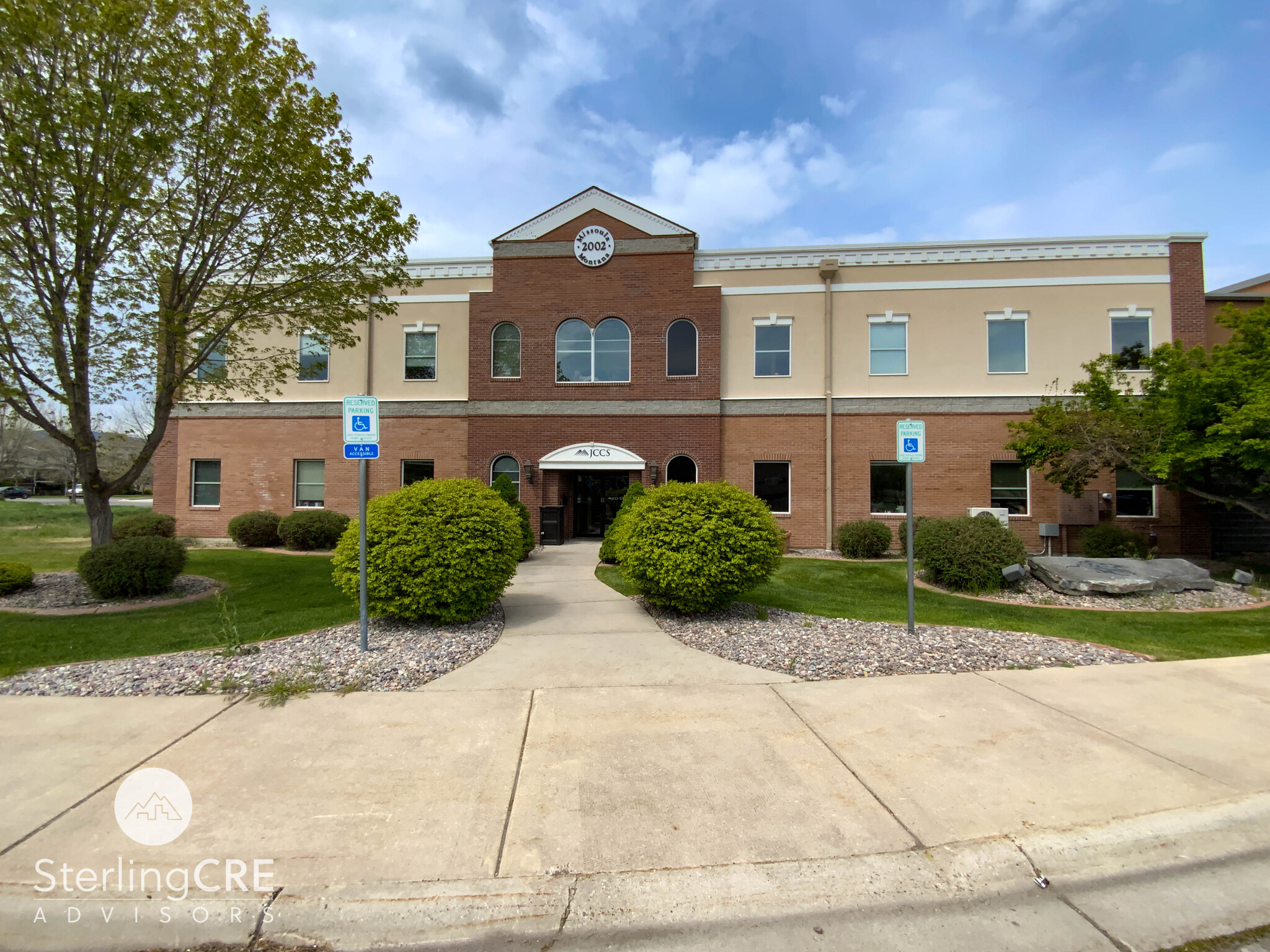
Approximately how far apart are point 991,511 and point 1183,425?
458 centimetres

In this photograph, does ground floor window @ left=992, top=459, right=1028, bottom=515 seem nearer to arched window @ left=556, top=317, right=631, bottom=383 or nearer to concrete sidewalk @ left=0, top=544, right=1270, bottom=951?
arched window @ left=556, top=317, right=631, bottom=383

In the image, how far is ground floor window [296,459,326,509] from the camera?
18562 millimetres

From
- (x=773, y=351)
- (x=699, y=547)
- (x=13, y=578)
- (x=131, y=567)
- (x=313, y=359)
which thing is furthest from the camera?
(x=313, y=359)

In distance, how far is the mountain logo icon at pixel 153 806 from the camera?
3.24 m

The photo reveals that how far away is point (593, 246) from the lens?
17312mm

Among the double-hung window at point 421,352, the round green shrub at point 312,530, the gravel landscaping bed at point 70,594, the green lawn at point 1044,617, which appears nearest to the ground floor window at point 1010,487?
the green lawn at point 1044,617

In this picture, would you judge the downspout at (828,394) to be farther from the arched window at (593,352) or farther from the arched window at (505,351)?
the arched window at (505,351)

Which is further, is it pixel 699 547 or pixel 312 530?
pixel 312 530

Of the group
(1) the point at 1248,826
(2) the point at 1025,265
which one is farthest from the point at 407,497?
(2) the point at 1025,265

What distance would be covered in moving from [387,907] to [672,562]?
17.1ft

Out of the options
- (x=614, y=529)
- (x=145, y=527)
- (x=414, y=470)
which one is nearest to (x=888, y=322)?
(x=614, y=529)

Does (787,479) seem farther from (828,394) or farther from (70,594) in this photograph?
(70,594)

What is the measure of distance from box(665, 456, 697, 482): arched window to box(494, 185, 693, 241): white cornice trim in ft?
21.5

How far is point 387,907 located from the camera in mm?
2711
